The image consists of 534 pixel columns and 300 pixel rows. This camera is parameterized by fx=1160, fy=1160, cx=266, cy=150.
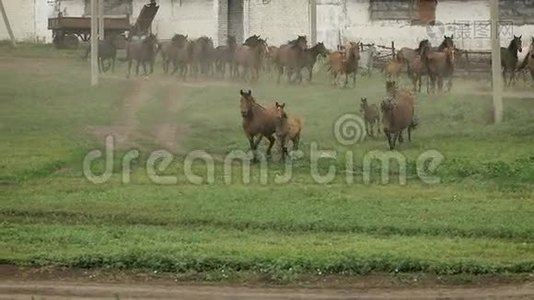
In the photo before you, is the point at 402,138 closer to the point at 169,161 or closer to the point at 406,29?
the point at 169,161

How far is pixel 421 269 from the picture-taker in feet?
44.3

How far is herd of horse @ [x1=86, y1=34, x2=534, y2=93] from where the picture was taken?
30938 mm

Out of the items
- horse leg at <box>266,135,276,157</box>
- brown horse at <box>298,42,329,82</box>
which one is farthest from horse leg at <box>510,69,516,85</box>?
horse leg at <box>266,135,276,157</box>

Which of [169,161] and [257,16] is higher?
[257,16]

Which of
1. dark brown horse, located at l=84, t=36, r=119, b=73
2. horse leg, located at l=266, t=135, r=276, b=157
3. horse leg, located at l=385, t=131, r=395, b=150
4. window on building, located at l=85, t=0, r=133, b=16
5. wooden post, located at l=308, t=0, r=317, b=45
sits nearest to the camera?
horse leg, located at l=266, t=135, r=276, b=157

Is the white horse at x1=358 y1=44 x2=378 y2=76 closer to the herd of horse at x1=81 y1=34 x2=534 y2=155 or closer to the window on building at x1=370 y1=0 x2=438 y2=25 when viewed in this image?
the window on building at x1=370 y1=0 x2=438 y2=25

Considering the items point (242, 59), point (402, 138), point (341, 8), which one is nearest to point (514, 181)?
point (402, 138)

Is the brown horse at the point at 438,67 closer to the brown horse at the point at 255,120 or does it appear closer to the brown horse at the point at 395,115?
the brown horse at the point at 395,115

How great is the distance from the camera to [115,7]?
46.6 metres

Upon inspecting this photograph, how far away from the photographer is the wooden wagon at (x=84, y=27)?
42562 mm

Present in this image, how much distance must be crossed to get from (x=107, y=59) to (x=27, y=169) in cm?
1559

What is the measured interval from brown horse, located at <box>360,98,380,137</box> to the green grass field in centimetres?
63

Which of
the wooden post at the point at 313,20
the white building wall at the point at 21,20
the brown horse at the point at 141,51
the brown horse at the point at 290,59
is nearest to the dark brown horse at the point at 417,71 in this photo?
the brown horse at the point at 290,59

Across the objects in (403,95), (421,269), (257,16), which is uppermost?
(257,16)
